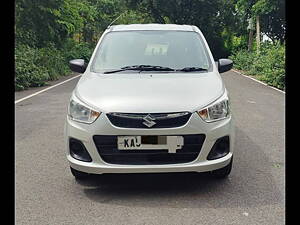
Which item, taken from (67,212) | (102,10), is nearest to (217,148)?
(67,212)

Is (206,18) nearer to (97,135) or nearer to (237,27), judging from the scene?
(237,27)

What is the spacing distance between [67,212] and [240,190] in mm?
1736

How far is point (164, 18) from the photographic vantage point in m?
37.2

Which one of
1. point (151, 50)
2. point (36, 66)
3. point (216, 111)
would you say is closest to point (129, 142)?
point (216, 111)

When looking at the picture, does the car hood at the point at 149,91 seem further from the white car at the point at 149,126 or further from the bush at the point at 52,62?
the bush at the point at 52,62

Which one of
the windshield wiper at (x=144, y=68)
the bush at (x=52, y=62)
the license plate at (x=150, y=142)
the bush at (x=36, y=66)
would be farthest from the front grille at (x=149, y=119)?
the bush at (x=52, y=62)

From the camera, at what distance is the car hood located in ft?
11.9

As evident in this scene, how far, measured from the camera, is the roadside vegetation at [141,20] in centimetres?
1462

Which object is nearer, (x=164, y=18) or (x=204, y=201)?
(x=204, y=201)

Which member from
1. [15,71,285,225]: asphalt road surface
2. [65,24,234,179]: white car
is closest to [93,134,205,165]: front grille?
[65,24,234,179]: white car

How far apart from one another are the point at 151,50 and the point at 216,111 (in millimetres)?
1444

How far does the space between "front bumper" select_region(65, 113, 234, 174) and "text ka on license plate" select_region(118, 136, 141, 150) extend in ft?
0.15

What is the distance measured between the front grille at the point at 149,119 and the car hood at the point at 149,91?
0.04 m

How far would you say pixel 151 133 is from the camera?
11.7 feet
